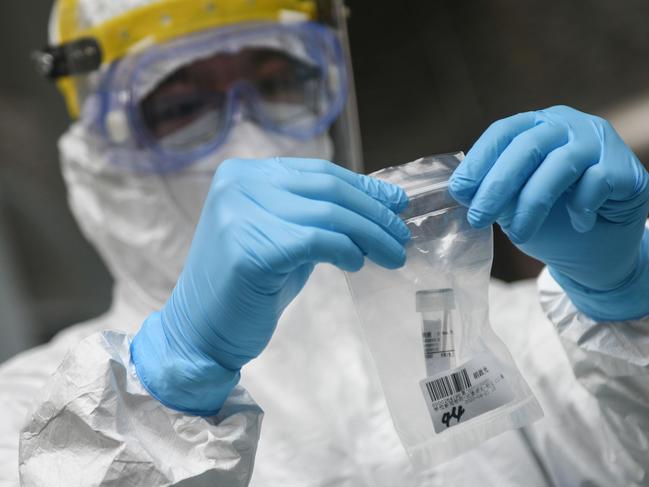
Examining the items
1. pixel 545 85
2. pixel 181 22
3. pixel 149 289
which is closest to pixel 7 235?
pixel 149 289

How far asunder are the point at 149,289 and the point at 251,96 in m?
0.44

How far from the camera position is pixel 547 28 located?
1.71m

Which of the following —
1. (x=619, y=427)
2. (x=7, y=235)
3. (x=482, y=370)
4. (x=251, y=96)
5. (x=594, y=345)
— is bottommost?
(x=7, y=235)

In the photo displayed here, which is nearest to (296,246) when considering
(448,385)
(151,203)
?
(448,385)

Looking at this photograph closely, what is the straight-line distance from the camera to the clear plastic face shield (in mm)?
1367

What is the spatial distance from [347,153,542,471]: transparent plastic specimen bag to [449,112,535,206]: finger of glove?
0.09 feet

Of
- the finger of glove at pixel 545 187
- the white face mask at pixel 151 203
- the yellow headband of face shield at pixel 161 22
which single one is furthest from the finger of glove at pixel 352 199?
the yellow headband of face shield at pixel 161 22

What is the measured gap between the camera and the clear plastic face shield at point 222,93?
137 cm

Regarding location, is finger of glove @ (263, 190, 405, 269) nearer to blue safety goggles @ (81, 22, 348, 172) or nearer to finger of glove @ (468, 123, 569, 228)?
finger of glove @ (468, 123, 569, 228)

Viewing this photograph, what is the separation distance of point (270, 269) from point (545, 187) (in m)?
0.31

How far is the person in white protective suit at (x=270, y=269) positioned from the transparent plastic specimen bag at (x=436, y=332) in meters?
0.04

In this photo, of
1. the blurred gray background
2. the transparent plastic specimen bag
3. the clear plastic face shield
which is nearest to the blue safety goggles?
the clear plastic face shield

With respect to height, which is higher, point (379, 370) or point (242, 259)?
point (242, 259)

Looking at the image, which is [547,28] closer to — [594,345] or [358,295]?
[594,345]
